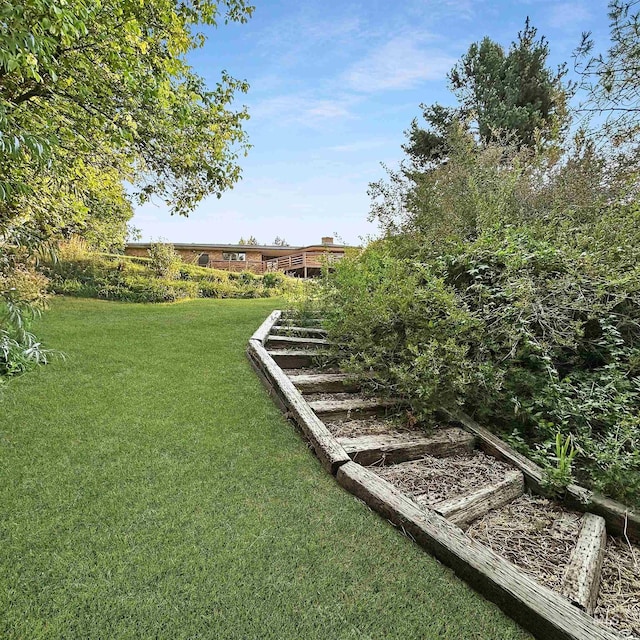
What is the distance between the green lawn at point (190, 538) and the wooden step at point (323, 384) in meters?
0.39

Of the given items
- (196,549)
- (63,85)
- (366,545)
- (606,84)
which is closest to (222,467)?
(196,549)

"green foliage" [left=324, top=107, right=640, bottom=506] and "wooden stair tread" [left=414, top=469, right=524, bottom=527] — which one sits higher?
"green foliage" [left=324, top=107, right=640, bottom=506]

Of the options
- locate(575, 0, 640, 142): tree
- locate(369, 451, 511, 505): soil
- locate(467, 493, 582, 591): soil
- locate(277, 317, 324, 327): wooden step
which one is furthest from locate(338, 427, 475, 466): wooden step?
locate(575, 0, 640, 142): tree

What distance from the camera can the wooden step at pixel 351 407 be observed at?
2.69 metres

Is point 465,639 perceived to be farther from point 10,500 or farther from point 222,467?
point 10,500

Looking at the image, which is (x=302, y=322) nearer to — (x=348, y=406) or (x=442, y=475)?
(x=348, y=406)

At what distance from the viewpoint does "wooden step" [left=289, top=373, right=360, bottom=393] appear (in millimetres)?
3096

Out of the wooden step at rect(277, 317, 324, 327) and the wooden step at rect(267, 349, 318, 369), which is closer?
the wooden step at rect(267, 349, 318, 369)

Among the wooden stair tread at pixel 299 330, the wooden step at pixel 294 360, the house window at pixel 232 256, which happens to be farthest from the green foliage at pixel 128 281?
the house window at pixel 232 256

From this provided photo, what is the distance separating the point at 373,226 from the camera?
19.6 ft

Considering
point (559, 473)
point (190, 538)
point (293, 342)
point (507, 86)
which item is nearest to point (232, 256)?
point (507, 86)

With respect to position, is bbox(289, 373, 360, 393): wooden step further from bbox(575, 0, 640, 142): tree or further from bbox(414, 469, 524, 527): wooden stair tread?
bbox(575, 0, 640, 142): tree

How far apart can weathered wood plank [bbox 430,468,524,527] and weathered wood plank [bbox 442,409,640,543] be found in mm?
69

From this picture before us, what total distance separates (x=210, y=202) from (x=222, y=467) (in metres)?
5.01
